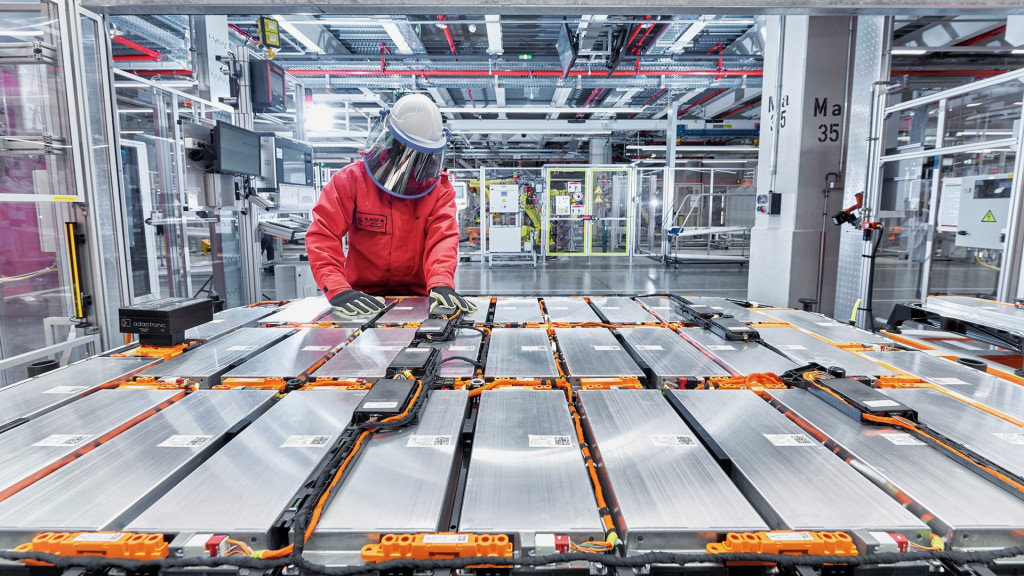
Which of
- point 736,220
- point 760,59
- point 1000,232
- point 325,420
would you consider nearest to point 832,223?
point 1000,232

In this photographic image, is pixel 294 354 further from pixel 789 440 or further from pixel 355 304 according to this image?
pixel 789 440

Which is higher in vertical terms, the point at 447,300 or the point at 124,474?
the point at 447,300

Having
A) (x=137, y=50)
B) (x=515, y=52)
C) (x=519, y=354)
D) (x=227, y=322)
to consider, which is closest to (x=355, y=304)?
(x=227, y=322)

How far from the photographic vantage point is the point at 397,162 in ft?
10.2

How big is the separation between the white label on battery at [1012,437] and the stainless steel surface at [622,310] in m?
1.52

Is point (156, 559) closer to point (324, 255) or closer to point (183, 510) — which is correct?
point (183, 510)

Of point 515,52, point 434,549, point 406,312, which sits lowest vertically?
point 434,549

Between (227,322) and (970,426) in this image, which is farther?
(227,322)

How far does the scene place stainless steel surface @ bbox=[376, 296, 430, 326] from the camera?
9.06ft

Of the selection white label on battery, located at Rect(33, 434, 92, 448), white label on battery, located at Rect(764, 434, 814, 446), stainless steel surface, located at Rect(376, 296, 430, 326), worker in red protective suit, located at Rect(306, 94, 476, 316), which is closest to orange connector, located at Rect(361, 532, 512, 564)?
white label on battery, located at Rect(764, 434, 814, 446)

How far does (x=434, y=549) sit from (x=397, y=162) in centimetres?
256

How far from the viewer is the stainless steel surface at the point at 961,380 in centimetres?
172

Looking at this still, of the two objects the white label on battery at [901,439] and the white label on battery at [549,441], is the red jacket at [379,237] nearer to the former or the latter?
the white label on battery at [549,441]

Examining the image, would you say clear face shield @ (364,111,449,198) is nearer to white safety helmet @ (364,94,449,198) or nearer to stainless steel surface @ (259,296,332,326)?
white safety helmet @ (364,94,449,198)
